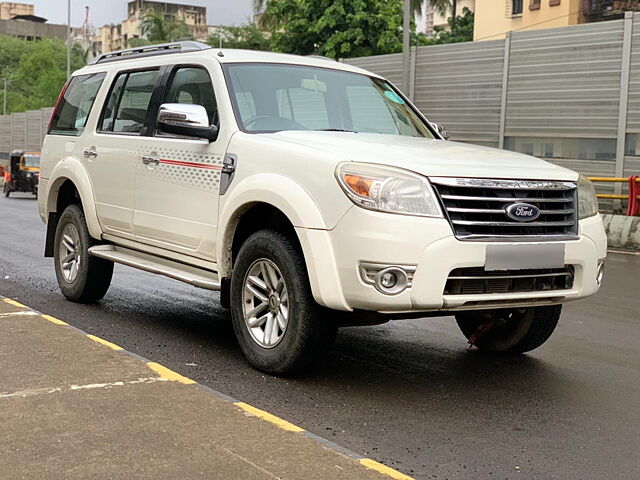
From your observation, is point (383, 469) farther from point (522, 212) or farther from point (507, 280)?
point (522, 212)

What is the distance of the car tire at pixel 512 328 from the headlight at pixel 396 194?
1.41 metres

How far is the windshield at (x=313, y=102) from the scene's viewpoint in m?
6.30

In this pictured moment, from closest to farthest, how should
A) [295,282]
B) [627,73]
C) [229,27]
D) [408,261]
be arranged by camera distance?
[408,261] → [295,282] → [627,73] → [229,27]

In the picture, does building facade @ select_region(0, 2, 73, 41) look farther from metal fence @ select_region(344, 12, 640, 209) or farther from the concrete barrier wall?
the concrete barrier wall

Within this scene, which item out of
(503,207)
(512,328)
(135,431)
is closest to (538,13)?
(512,328)

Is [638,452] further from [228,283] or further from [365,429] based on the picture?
[228,283]

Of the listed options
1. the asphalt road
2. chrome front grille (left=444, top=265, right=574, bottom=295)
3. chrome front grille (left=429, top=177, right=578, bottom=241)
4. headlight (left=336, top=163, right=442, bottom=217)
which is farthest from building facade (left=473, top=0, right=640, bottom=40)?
headlight (left=336, top=163, right=442, bottom=217)

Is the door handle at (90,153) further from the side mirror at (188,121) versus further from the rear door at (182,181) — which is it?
the side mirror at (188,121)

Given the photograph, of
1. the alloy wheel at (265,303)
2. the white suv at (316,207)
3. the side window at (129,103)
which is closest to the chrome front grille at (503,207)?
the white suv at (316,207)

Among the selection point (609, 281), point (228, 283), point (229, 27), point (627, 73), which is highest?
point (229, 27)

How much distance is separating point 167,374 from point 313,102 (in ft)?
7.43

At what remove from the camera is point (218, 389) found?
5.42 meters

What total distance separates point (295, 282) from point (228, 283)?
100cm

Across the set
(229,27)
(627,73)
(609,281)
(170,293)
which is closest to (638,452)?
(170,293)
